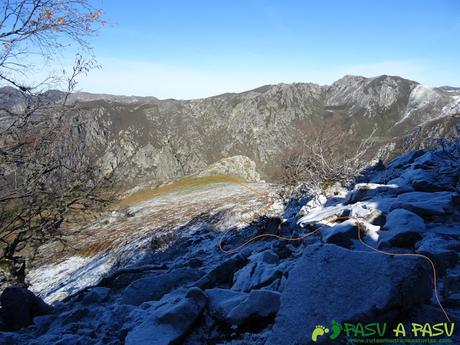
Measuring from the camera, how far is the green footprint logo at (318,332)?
109 inches

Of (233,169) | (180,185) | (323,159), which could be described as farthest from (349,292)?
(233,169)

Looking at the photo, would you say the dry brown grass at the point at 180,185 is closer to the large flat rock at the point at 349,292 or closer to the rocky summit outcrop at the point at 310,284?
the rocky summit outcrop at the point at 310,284

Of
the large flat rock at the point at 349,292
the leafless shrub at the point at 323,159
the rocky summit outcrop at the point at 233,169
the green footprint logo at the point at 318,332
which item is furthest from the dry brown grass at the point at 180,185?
the green footprint logo at the point at 318,332

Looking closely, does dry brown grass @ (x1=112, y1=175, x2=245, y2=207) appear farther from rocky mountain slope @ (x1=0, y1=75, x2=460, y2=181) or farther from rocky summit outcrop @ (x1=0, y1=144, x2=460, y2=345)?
rocky mountain slope @ (x1=0, y1=75, x2=460, y2=181)

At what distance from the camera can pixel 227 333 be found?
12.0ft

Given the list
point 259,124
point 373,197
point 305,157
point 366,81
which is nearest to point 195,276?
point 373,197

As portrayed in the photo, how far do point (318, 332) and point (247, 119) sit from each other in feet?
414

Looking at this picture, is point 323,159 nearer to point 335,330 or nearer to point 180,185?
point 335,330

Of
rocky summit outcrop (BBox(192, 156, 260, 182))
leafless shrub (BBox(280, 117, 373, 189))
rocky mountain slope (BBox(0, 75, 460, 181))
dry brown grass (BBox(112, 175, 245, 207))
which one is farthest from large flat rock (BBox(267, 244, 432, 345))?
rocky mountain slope (BBox(0, 75, 460, 181))

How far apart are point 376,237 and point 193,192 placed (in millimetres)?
17193

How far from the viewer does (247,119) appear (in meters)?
127

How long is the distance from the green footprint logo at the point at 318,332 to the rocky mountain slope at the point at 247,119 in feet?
269

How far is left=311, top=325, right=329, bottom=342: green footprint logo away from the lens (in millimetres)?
2768

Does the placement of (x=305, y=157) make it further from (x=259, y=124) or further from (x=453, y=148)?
(x=259, y=124)
